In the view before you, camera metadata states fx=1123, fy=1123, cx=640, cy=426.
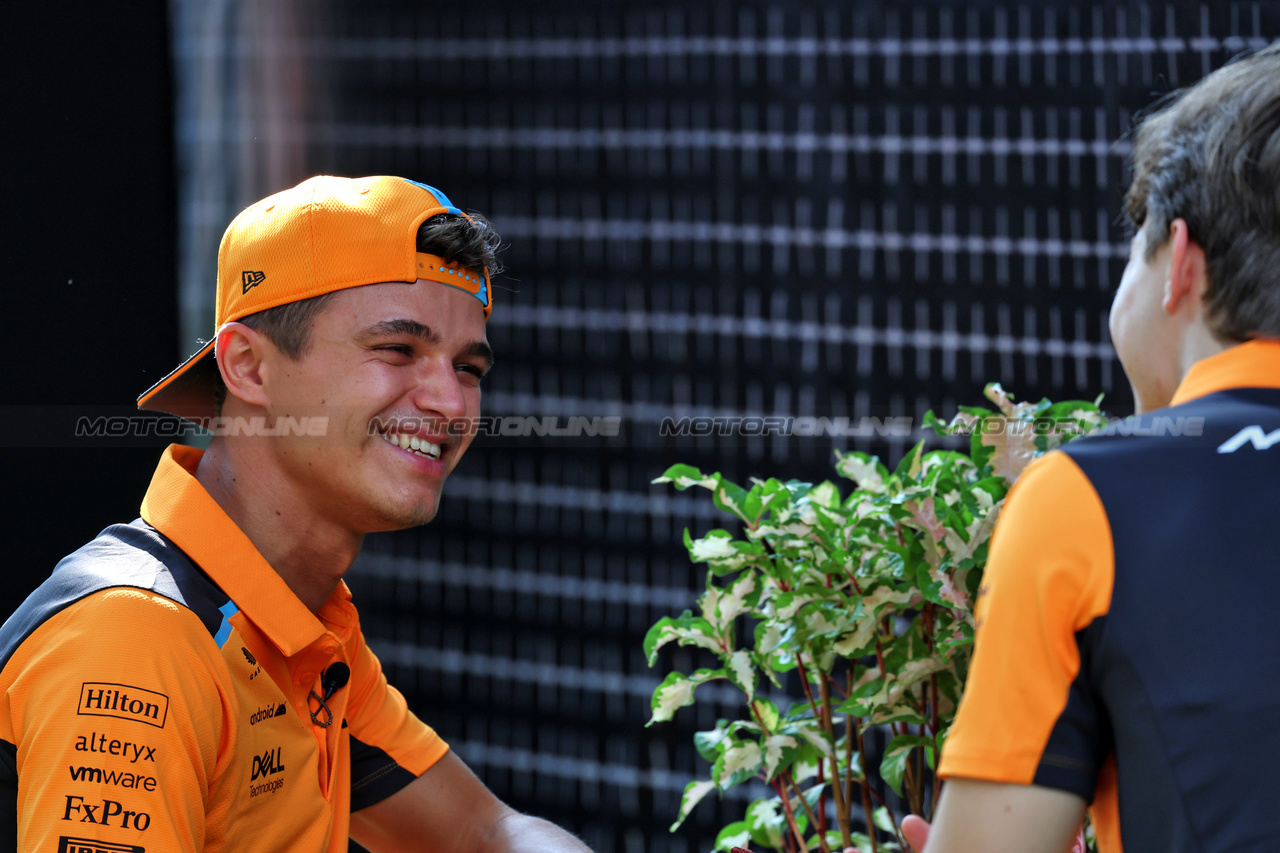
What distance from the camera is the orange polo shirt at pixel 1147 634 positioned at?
0.87 meters

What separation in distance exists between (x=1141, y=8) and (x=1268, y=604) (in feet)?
6.53

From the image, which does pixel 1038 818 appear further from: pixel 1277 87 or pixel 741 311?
pixel 741 311

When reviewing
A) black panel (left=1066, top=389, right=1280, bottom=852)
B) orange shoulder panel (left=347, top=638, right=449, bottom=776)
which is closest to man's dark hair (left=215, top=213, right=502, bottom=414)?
orange shoulder panel (left=347, top=638, right=449, bottom=776)

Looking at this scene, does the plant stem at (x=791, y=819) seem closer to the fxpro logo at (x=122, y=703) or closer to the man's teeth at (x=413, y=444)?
the man's teeth at (x=413, y=444)

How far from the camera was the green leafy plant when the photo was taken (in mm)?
1551

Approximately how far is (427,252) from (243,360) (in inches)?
11.5

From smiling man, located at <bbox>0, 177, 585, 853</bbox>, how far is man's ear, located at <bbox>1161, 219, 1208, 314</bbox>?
911mm

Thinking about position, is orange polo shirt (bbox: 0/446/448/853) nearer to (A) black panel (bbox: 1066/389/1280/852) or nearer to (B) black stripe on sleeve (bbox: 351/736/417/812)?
(B) black stripe on sleeve (bbox: 351/736/417/812)

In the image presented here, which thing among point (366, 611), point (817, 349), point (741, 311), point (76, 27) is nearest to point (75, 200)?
point (76, 27)

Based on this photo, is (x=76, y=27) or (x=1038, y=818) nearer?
(x=1038, y=818)

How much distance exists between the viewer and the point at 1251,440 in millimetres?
917

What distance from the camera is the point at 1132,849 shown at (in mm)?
922

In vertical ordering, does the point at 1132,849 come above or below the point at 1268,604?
below

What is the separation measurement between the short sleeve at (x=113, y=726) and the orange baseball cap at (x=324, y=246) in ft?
1.50
